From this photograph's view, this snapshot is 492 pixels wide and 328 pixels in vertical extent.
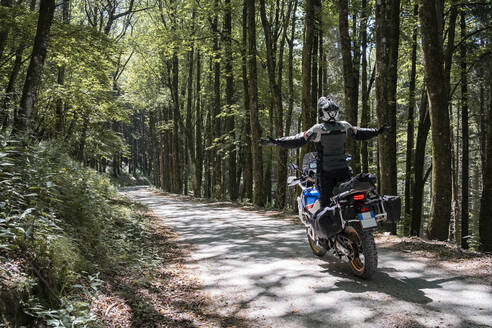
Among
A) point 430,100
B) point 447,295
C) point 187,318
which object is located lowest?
point 187,318

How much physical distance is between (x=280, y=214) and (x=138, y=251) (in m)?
6.02

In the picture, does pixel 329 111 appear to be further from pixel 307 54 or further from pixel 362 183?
pixel 307 54

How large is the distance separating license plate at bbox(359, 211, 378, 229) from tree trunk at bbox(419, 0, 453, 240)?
3.33 metres

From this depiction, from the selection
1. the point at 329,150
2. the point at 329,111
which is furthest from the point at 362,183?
the point at 329,111

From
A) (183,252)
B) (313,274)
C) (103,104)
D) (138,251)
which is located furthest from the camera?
(103,104)

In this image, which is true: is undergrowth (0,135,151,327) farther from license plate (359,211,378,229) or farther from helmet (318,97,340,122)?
helmet (318,97,340,122)

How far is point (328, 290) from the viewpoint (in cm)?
439

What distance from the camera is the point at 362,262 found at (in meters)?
4.71

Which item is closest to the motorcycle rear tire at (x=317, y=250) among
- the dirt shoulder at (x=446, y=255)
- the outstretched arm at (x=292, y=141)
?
the dirt shoulder at (x=446, y=255)

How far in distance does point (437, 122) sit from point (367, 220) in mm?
3782

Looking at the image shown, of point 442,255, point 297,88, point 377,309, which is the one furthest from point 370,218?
point 297,88

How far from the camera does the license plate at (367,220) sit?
4379 millimetres

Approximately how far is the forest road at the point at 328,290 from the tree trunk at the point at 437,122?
161 centimetres

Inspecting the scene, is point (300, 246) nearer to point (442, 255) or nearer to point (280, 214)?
point (442, 255)
